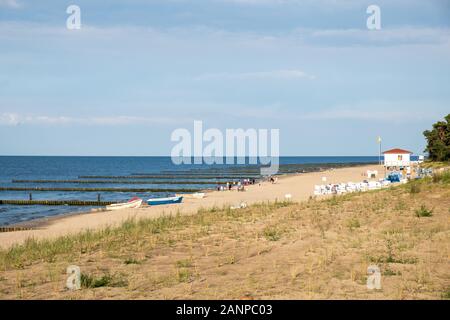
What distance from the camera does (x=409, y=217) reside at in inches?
656

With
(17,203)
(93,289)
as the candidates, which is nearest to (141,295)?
(93,289)

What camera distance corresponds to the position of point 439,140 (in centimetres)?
6091

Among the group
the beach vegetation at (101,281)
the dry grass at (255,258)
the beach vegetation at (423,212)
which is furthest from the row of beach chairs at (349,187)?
the beach vegetation at (101,281)

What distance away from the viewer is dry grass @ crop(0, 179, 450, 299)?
9000 mm

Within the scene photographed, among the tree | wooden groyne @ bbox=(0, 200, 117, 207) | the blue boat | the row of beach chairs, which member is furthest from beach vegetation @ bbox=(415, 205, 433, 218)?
the tree

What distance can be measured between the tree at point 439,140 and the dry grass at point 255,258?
40818 mm

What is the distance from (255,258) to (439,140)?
5558 centimetres

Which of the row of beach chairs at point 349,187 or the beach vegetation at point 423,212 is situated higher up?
the beach vegetation at point 423,212

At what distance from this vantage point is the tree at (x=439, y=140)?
56844 mm

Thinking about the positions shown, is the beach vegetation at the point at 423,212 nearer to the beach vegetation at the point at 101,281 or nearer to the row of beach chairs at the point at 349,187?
the beach vegetation at the point at 101,281

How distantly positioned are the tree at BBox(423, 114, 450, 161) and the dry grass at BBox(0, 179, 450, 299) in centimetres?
4082

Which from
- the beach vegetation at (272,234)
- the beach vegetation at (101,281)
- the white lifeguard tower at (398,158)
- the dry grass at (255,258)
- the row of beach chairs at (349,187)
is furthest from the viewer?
the white lifeguard tower at (398,158)

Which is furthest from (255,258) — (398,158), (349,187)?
(398,158)
